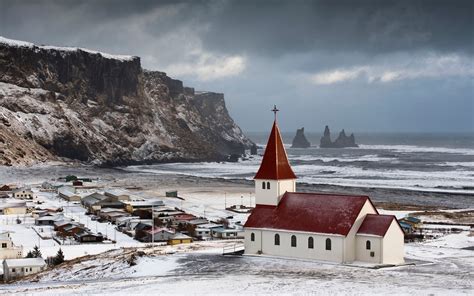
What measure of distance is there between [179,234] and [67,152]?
13242cm

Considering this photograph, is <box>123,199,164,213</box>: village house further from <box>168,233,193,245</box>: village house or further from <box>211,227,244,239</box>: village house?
<box>168,233,193,245</box>: village house

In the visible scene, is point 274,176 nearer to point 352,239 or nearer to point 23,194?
point 352,239

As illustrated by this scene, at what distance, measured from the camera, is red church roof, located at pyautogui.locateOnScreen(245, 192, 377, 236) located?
43906 mm

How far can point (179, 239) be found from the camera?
64.0 m

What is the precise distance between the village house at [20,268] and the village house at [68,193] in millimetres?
55150

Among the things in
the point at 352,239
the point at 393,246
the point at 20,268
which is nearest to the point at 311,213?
the point at 352,239

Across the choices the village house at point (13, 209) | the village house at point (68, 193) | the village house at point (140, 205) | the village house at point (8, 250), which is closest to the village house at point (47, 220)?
the village house at point (13, 209)

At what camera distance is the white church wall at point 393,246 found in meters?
43.1

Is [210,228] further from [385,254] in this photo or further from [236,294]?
[236,294]

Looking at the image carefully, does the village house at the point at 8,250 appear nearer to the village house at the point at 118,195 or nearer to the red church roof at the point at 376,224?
the red church roof at the point at 376,224

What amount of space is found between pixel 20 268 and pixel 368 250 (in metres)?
22.6

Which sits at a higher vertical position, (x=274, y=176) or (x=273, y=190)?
(x=274, y=176)

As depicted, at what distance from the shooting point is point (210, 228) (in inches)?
2810

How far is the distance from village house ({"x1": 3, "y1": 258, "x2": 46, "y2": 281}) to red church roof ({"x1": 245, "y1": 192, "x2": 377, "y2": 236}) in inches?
575
